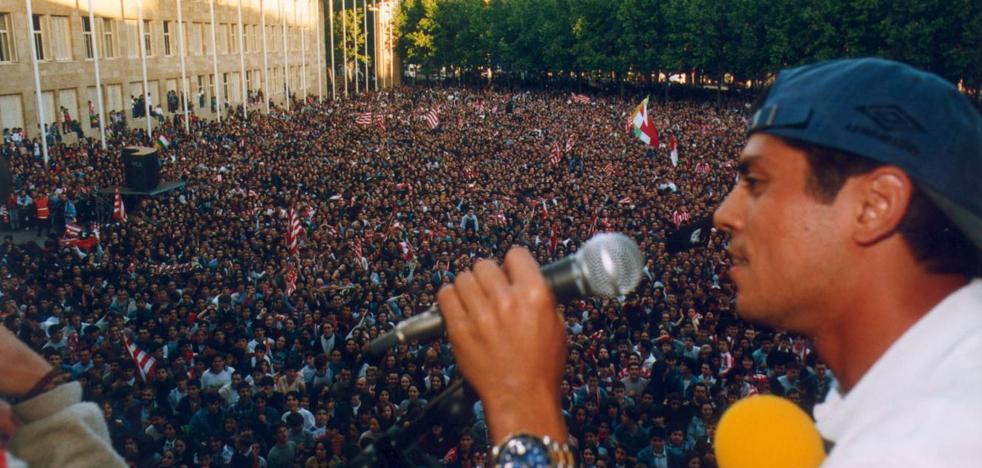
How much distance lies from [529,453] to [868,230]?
700mm

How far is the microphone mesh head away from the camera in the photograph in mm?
1555

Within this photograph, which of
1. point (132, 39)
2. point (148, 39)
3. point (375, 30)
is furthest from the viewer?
point (375, 30)

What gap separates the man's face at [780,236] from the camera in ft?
4.63

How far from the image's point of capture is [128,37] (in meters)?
38.6

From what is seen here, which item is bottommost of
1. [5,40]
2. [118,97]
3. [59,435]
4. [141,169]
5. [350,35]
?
[141,169]

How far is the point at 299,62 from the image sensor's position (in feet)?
204

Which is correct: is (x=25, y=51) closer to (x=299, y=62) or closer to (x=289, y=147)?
(x=289, y=147)

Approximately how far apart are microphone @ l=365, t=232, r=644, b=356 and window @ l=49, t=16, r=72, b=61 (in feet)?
121

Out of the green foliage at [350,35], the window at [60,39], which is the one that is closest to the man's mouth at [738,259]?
the window at [60,39]

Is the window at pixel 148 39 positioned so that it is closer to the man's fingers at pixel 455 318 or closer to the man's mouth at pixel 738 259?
the man's fingers at pixel 455 318

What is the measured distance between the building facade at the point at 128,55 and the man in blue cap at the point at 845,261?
29.4 meters

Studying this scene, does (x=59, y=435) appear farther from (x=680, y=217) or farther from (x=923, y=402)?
(x=680, y=217)

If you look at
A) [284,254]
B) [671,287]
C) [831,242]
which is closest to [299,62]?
[284,254]

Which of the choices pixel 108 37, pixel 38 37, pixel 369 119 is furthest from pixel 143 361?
pixel 108 37
